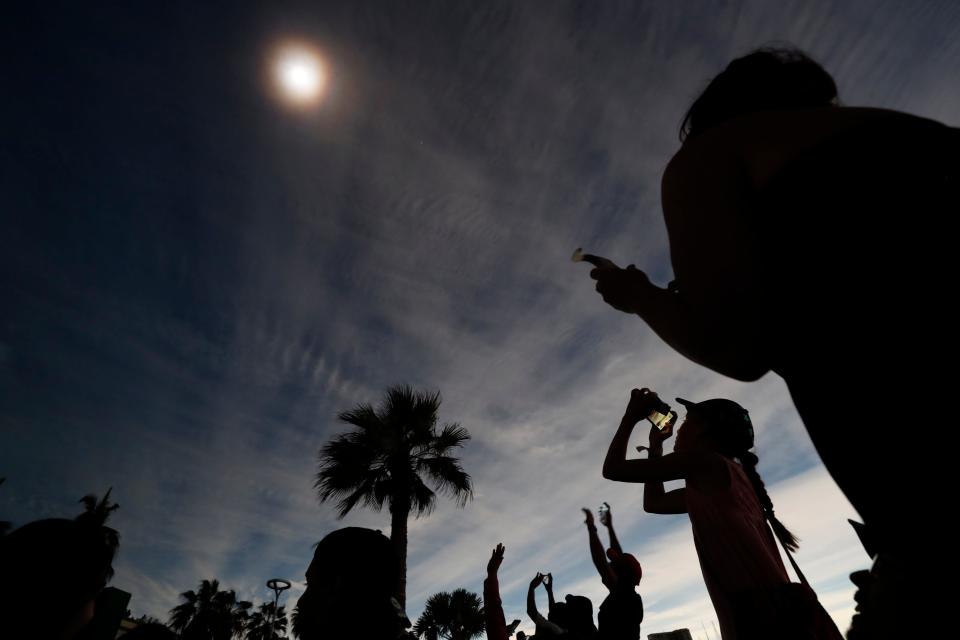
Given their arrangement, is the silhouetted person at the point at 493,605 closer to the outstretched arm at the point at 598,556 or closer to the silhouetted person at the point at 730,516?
the outstretched arm at the point at 598,556

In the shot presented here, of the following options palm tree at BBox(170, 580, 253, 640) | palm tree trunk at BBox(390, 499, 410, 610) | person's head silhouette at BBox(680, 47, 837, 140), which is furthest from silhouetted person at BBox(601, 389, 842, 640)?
palm tree at BBox(170, 580, 253, 640)

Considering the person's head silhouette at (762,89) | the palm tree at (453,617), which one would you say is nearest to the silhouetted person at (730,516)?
the person's head silhouette at (762,89)

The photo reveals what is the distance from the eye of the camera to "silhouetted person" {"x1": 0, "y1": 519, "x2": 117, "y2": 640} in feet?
5.51

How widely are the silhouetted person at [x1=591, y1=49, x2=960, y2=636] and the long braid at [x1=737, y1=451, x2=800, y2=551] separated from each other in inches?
70.7

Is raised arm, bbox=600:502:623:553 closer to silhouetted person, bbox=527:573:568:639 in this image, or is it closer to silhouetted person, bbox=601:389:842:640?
silhouetted person, bbox=527:573:568:639

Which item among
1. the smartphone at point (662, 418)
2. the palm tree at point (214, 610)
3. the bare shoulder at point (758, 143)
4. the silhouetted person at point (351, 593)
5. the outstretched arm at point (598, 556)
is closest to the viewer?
the bare shoulder at point (758, 143)

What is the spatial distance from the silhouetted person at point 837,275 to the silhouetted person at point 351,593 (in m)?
1.83

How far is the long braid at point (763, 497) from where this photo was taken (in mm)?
2128

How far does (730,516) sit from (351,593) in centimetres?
179

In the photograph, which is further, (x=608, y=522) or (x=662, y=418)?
(x=608, y=522)

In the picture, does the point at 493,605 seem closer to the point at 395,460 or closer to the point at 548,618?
the point at 548,618

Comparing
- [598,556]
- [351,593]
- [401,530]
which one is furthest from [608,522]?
[401,530]

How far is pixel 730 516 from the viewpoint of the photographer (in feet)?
6.34

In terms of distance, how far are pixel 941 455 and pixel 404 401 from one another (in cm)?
1333
